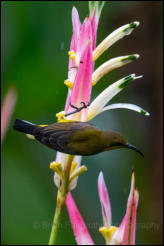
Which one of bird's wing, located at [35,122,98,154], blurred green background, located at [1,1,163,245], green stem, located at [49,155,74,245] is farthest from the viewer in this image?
blurred green background, located at [1,1,163,245]

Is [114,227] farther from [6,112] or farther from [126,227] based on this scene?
[6,112]

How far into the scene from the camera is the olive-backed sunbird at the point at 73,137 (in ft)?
2.29

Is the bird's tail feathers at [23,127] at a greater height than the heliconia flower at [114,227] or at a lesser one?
greater

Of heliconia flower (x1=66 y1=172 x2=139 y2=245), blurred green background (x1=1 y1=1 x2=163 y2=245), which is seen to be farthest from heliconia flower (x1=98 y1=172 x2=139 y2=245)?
blurred green background (x1=1 y1=1 x2=163 y2=245)

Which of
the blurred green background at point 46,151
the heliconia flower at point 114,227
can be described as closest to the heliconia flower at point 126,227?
the heliconia flower at point 114,227

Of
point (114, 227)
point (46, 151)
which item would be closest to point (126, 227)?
point (114, 227)

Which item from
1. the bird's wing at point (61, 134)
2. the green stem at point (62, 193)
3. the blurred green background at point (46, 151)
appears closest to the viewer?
the green stem at point (62, 193)

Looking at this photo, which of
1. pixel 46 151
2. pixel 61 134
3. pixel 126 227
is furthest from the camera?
pixel 46 151

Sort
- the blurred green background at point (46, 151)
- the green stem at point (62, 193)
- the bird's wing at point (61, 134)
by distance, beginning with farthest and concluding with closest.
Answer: the blurred green background at point (46, 151) < the bird's wing at point (61, 134) < the green stem at point (62, 193)

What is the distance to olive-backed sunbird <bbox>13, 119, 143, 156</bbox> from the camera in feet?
2.29

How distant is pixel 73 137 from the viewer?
2.51 feet

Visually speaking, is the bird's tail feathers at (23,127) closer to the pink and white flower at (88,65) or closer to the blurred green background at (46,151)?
the pink and white flower at (88,65)

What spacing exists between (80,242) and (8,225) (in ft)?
1.87

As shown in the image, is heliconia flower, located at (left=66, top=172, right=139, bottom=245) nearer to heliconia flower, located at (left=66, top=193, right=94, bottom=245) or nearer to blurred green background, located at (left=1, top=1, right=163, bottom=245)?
heliconia flower, located at (left=66, top=193, right=94, bottom=245)
